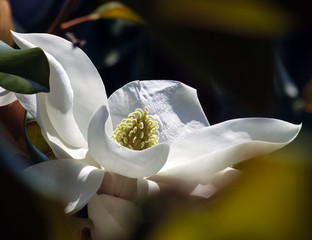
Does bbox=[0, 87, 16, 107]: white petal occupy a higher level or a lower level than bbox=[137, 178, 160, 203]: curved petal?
higher

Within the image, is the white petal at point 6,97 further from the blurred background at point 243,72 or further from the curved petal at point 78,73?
the blurred background at point 243,72

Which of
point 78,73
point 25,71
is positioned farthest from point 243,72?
point 78,73

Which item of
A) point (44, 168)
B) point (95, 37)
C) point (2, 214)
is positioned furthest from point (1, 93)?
point (95, 37)

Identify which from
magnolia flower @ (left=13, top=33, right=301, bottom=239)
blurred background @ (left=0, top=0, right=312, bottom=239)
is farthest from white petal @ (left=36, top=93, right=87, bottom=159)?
blurred background @ (left=0, top=0, right=312, bottom=239)

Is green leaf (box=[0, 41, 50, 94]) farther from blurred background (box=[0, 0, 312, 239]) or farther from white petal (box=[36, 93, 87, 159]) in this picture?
blurred background (box=[0, 0, 312, 239])

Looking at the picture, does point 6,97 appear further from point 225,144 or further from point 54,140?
point 225,144

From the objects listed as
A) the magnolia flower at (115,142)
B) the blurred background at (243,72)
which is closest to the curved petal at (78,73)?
the magnolia flower at (115,142)
